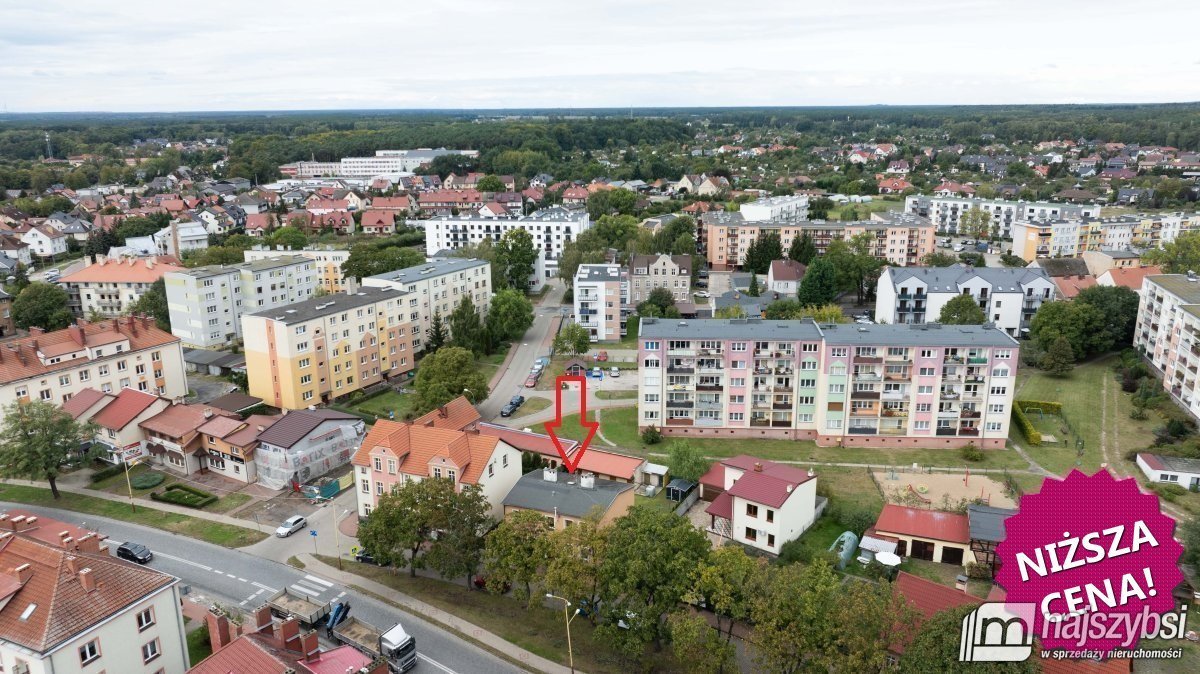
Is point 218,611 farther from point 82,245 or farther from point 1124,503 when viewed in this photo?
Result: point 82,245

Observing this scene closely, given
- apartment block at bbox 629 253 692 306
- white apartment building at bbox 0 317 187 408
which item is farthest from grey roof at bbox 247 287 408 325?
apartment block at bbox 629 253 692 306

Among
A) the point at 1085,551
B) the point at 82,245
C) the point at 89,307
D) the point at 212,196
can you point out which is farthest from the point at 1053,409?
the point at 212,196

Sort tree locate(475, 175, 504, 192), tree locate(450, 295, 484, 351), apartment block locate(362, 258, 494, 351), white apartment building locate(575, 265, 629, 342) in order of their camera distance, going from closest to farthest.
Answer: tree locate(450, 295, 484, 351)
apartment block locate(362, 258, 494, 351)
white apartment building locate(575, 265, 629, 342)
tree locate(475, 175, 504, 192)

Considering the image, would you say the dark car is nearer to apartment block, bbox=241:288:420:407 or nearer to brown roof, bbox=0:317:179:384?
apartment block, bbox=241:288:420:407

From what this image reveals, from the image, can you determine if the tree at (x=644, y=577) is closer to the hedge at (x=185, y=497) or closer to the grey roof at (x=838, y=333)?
the grey roof at (x=838, y=333)

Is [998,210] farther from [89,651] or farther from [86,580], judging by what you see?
[89,651]

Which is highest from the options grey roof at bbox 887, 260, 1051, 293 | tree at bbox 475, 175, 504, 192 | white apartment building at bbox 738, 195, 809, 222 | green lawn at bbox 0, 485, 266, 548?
tree at bbox 475, 175, 504, 192
